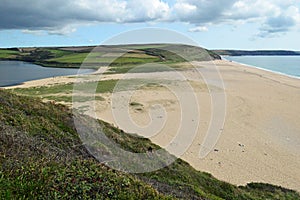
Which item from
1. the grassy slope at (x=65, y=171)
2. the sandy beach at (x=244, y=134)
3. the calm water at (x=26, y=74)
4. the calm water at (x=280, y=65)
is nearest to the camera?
the grassy slope at (x=65, y=171)

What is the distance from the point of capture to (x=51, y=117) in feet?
32.6

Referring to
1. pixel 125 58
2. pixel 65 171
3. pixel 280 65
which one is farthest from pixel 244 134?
pixel 280 65

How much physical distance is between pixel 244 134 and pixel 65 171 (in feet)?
48.1

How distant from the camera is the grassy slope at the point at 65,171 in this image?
193 inches

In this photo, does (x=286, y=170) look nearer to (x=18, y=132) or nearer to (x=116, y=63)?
(x=18, y=132)

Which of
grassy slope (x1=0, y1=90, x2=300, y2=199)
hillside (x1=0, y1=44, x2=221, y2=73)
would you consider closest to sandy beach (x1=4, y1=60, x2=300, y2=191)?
grassy slope (x1=0, y1=90, x2=300, y2=199)

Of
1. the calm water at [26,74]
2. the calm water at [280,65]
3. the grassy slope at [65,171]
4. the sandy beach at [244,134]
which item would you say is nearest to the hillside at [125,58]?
the calm water at [26,74]

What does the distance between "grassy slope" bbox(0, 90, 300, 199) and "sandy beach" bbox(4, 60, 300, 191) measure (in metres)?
2.29

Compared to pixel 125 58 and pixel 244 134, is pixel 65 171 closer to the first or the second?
pixel 244 134

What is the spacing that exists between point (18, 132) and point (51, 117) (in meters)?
2.55

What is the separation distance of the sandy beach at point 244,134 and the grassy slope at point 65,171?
2.29 meters

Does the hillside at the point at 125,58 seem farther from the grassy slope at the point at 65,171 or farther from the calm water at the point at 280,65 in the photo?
the grassy slope at the point at 65,171

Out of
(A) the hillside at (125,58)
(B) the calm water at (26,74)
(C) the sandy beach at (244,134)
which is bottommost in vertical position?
(B) the calm water at (26,74)

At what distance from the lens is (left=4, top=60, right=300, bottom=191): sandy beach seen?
1296 centimetres
